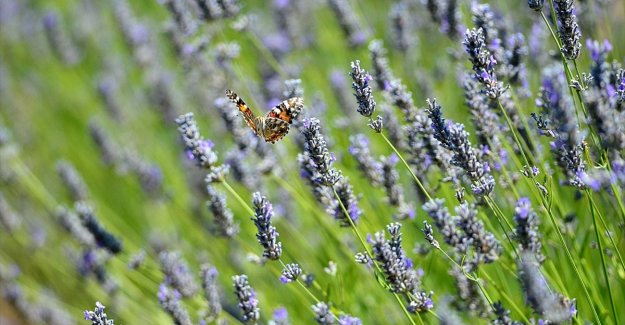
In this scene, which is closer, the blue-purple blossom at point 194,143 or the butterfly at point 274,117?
the blue-purple blossom at point 194,143

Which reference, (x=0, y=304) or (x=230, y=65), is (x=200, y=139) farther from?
(x=0, y=304)

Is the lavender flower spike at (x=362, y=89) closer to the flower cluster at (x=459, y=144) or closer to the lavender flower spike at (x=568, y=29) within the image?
the flower cluster at (x=459, y=144)

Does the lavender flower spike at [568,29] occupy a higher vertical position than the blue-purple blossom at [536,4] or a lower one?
lower

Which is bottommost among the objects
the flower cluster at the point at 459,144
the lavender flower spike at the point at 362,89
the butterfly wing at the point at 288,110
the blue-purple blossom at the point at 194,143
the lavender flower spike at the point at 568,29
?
the flower cluster at the point at 459,144

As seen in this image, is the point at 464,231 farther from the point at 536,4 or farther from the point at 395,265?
the point at 536,4

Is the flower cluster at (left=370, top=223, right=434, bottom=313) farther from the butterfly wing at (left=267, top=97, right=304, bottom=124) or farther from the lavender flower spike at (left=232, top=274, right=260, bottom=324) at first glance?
the butterfly wing at (left=267, top=97, right=304, bottom=124)

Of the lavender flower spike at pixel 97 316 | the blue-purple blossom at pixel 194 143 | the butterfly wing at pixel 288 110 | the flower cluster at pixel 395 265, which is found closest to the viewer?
the lavender flower spike at pixel 97 316

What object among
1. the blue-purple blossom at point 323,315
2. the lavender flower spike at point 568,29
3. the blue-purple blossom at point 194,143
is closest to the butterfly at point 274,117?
the blue-purple blossom at point 194,143

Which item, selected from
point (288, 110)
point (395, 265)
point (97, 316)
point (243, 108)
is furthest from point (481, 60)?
point (97, 316)
